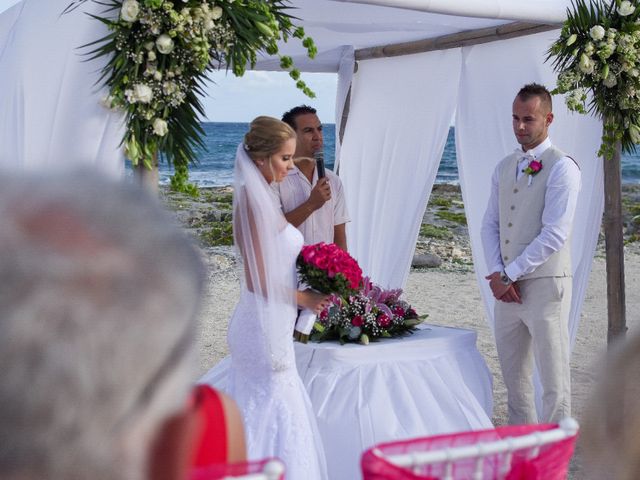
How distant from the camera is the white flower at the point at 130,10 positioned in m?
3.00

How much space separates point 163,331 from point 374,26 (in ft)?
17.9

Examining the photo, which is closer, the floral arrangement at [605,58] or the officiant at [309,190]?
the floral arrangement at [605,58]

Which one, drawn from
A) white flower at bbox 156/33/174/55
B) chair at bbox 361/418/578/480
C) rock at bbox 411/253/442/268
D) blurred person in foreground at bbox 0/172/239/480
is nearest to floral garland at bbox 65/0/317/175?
white flower at bbox 156/33/174/55

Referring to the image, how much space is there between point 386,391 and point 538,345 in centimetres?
104

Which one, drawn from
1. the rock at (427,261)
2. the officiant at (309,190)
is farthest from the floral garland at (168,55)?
the rock at (427,261)

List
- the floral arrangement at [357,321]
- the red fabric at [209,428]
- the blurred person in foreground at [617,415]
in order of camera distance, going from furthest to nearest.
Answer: the floral arrangement at [357,321]
the red fabric at [209,428]
the blurred person in foreground at [617,415]

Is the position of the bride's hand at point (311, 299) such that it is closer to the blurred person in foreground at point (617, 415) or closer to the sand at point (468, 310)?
the sand at point (468, 310)

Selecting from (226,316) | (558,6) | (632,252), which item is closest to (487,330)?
(226,316)

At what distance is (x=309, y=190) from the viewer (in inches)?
205

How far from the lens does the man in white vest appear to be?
454 cm

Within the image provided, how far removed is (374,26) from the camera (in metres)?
5.88

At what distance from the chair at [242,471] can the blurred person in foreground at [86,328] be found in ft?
2.03

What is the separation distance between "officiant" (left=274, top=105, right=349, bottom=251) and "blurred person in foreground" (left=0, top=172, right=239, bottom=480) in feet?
14.0

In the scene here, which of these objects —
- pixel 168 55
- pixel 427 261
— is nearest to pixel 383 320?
pixel 168 55
